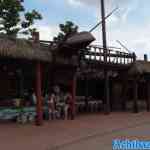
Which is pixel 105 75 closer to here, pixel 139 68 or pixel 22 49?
pixel 139 68

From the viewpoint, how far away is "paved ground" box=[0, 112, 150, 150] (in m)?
12.2

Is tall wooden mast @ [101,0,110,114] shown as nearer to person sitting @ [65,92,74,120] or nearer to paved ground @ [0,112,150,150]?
person sitting @ [65,92,74,120]

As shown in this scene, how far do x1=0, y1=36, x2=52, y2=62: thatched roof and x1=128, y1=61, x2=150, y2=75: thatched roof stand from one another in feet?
27.2

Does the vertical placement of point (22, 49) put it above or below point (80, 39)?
below

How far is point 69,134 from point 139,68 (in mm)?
10905

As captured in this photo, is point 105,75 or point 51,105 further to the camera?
point 105,75

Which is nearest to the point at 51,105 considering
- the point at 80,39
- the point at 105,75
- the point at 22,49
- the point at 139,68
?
the point at 80,39

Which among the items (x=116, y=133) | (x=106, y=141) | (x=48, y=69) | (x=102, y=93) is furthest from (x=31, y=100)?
(x=102, y=93)

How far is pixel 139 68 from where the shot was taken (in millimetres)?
24516

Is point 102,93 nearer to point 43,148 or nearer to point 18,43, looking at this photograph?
point 18,43

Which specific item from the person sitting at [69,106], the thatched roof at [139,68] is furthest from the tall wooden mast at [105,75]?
the person sitting at [69,106]

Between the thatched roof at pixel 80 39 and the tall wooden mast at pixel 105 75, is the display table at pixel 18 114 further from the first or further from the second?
the tall wooden mast at pixel 105 75

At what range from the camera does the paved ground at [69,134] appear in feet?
40.0

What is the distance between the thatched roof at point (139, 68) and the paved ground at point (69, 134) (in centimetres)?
543
